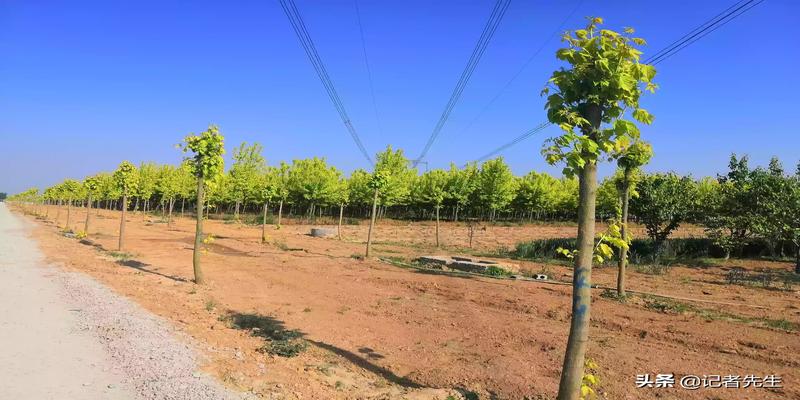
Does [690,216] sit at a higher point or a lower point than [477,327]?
higher

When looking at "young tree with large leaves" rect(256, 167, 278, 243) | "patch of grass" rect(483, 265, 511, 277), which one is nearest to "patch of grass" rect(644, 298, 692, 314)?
"patch of grass" rect(483, 265, 511, 277)

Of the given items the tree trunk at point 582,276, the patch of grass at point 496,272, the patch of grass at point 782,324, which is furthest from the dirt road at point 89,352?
the patch of grass at point 496,272

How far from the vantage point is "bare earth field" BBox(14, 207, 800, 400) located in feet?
22.7

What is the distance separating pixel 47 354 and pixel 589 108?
26.5 feet

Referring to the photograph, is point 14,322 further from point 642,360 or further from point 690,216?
point 690,216

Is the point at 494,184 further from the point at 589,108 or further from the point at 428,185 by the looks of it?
the point at 589,108

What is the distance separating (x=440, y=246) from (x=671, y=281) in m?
16.2

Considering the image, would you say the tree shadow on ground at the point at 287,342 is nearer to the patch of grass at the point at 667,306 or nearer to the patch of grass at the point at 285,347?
the patch of grass at the point at 285,347

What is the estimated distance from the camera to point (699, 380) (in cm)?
715

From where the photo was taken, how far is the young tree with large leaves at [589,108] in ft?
14.8

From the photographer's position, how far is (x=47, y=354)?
7.54 metres

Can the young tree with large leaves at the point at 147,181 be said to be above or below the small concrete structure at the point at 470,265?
above

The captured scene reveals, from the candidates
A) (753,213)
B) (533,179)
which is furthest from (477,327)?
(533,179)

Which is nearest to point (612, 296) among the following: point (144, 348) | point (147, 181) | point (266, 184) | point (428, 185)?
point (144, 348)
